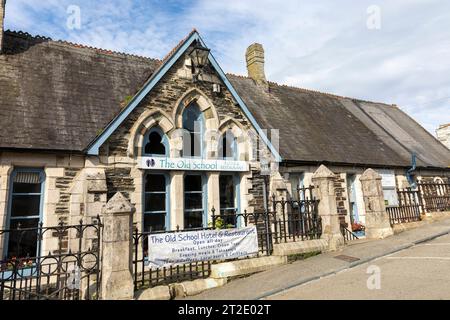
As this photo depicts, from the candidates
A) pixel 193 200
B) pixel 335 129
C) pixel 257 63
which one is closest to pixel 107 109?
pixel 193 200

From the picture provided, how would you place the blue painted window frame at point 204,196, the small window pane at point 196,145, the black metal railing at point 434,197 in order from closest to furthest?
the blue painted window frame at point 204,196 → the small window pane at point 196,145 → the black metal railing at point 434,197

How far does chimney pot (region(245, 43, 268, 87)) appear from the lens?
52.5 feet

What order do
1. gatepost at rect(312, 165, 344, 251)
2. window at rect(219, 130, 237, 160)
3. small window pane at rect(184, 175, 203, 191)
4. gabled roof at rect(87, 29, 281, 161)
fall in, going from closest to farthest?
gabled roof at rect(87, 29, 281, 161)
gatepost at rect(312, 165, 344, 251)
small window pane at rect(184, 175, 203, 191)
window at rect(219, 130, 237, 160)

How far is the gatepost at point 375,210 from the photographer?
A: 403 inches

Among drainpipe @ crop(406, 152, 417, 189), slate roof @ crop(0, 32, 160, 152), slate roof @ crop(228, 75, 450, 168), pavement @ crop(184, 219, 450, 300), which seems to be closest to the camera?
pavement @ crop(184, 219, 450, 300)

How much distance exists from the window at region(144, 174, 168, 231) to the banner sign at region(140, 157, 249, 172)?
0.45 meters

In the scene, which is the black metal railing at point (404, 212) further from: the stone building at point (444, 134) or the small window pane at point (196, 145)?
the stone building at point (444, 134)

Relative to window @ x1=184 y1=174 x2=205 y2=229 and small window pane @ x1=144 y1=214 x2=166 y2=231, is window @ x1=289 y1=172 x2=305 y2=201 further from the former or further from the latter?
small window pane @ x1=144 y1=214 x2=166 y2=231

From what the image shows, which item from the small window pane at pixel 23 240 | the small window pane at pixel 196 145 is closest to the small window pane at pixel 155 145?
the small window pane at pixel 196 145

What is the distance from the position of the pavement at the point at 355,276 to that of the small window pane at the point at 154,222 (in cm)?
279

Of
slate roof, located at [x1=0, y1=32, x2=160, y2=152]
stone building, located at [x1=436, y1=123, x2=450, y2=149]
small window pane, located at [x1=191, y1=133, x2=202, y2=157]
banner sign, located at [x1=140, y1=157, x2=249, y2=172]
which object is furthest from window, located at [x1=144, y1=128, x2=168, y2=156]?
stone building, located at [x1=436, y1=123, x2=450, y2=149]

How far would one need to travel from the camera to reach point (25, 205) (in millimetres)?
7461

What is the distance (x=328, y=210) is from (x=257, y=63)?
385 inches
